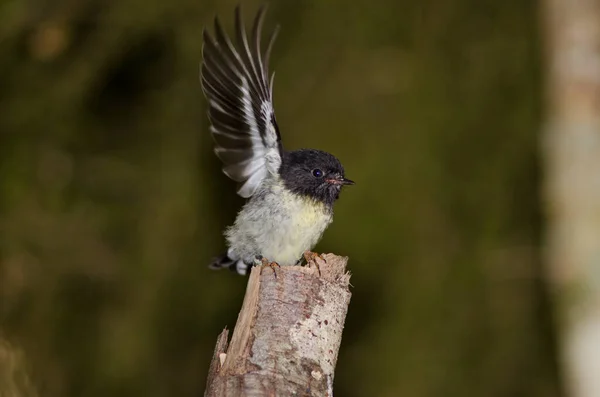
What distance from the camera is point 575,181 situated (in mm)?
5012

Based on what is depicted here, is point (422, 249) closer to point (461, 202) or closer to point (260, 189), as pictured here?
point (461, 202)

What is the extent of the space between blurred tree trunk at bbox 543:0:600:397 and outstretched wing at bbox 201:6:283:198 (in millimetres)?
2022

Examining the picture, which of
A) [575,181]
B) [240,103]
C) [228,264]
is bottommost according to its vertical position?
[228,264]

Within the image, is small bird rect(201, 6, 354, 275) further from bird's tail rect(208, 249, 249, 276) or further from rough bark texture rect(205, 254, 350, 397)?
rough bark texture rect(205, 254, 350, 397)

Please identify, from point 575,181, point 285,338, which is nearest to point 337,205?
point 575,181

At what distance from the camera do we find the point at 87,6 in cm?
558

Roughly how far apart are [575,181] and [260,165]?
2.07 m

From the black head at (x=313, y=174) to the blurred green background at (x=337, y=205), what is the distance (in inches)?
51.8

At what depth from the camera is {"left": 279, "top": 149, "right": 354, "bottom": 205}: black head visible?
4.12 metres

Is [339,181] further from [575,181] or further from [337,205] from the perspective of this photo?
[575,181]

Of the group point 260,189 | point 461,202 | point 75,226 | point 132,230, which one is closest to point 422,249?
point 461,202

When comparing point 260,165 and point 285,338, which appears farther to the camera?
point 260,165

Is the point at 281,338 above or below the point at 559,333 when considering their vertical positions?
below

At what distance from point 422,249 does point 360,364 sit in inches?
35.3
